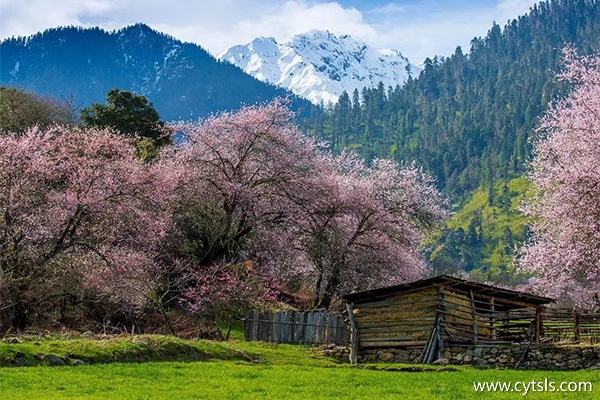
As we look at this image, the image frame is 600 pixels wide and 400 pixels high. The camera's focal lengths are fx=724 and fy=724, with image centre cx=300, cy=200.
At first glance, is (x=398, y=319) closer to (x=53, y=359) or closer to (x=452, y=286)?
(x=452, y=286)

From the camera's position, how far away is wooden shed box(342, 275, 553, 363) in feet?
100

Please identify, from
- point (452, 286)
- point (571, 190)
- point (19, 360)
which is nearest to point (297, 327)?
point (452, 286)

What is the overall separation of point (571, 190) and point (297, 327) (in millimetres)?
15569

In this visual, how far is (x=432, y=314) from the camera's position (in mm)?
30922

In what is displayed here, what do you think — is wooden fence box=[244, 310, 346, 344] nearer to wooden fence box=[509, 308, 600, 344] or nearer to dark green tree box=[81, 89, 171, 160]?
wooden fence box=[509, 308, 600, 344]

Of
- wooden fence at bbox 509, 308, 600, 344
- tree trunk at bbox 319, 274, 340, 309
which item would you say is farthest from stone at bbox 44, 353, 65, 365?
tree trunk at bbox 319, 274, 340, 309

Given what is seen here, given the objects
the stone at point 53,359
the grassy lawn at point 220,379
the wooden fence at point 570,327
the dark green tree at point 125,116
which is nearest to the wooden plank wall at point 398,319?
the grassy lawn at point 220,379

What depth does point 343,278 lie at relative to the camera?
46188 mm

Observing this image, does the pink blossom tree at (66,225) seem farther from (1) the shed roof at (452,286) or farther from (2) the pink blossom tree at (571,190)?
(2) the pink blossom tree at (571,190)

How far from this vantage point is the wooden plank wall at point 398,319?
31125 mm

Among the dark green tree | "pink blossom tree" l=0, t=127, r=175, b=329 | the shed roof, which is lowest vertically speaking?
the shed roof

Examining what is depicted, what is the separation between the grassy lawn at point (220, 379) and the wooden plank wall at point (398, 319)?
416 centimetres

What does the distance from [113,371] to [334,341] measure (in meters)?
19.0

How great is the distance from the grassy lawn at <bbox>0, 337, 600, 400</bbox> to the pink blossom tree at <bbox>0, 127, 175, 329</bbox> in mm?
8296
